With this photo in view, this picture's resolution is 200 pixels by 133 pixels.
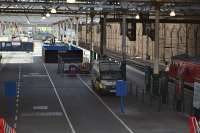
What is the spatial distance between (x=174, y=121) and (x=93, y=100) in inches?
349

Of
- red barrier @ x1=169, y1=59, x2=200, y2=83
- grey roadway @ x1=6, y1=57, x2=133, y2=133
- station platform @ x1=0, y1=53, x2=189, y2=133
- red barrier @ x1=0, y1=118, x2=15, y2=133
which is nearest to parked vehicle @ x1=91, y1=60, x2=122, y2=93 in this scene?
station platform @ x1=0, y1=53, x2=189, y2=133

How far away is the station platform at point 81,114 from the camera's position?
25188 mm

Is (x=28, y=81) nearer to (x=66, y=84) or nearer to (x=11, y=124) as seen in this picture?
(x=66, y=84)

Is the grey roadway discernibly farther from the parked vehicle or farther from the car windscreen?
the car windscreen

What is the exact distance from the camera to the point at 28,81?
46844 mm

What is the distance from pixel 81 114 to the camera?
29422 mm

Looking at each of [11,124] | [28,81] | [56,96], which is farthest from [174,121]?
[28,81]

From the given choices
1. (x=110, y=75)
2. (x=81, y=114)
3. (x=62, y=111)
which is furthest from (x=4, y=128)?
(x=110, y=75)

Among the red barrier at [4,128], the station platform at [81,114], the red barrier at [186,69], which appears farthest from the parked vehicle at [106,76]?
the red barrier at [4,128]

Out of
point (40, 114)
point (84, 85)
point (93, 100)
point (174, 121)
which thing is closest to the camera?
point (174, 121)

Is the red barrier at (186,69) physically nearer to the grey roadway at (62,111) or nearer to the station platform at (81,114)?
the station platform at (81,114)

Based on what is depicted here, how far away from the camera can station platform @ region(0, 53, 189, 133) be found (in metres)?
25.2

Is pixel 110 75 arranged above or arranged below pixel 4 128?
above

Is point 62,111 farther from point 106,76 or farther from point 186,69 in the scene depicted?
point 186,69
